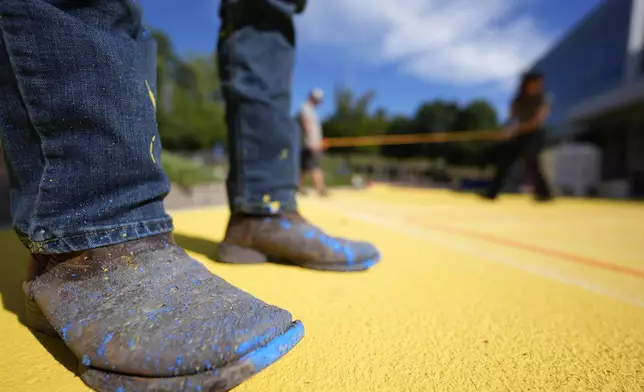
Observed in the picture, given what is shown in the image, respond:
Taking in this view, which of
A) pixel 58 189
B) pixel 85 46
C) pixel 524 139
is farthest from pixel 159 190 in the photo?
pixel 524 139

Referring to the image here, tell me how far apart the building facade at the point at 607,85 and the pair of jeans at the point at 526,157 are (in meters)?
3.82

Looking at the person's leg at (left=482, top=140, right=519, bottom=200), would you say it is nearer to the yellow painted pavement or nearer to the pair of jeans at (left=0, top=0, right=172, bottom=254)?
the yellow painted pavement

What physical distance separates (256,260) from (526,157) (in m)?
4.24

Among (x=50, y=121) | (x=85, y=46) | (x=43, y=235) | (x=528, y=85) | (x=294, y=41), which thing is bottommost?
(x=43, y=235)

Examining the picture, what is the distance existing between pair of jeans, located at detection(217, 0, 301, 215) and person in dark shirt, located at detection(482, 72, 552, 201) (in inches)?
147

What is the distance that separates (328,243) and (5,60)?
2.47 ft

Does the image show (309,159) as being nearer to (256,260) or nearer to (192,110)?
(256,260)

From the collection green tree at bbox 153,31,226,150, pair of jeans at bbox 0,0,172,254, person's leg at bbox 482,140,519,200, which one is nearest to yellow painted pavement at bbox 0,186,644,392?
pair of jeans at bbox 0,0,172,254

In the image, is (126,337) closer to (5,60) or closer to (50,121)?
(50,121)

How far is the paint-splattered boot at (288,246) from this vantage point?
93cm

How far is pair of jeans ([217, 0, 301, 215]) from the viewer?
931 mm

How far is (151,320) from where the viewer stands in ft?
1.49

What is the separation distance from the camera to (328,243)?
941 millimetres

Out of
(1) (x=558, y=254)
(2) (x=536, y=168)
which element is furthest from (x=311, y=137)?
(1) (x=558, y=254)
